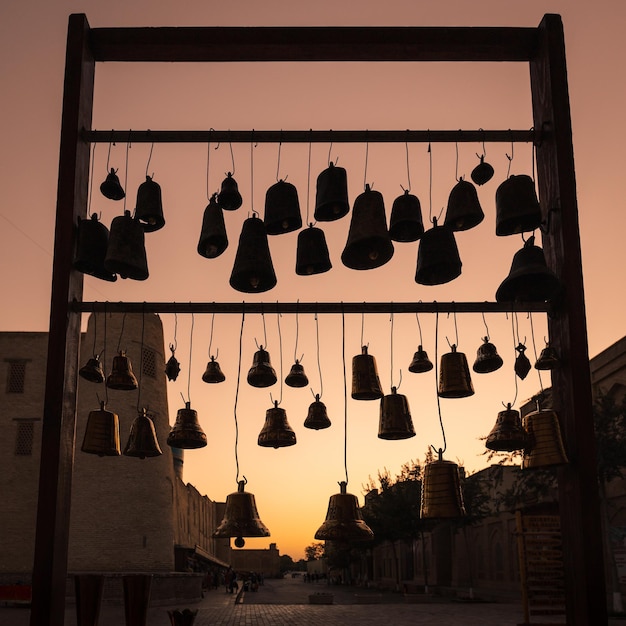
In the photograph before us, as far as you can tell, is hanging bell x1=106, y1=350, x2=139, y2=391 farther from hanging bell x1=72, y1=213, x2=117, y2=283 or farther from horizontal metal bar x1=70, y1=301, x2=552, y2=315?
hanging bell x1=72, y1=213, x2=117, y2=283

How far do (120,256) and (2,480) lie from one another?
37754mm

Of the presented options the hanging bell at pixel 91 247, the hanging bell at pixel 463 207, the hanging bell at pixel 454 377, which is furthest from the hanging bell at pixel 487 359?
the hanging bell at pixel 91 247

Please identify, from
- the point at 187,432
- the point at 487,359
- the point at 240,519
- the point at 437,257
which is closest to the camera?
the point at 437,257

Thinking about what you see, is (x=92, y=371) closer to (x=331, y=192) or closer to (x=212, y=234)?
(x=212, y=234)

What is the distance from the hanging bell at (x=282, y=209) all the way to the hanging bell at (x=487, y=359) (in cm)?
334

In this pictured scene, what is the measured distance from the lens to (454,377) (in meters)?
8.08

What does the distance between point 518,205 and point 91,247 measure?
12.0 feet

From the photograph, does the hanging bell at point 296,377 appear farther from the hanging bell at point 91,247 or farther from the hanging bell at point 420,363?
→ the hanging bell at point 91,247

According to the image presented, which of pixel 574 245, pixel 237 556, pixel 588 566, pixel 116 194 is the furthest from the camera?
pixel 237 556

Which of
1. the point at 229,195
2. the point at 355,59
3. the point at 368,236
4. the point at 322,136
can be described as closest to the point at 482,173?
the point at 355,59

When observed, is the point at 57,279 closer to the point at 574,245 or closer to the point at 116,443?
the point at 116,443

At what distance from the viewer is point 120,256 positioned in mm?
6891

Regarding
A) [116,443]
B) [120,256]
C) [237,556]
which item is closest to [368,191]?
[120,256]

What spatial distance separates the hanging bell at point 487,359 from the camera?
957 centimetres
